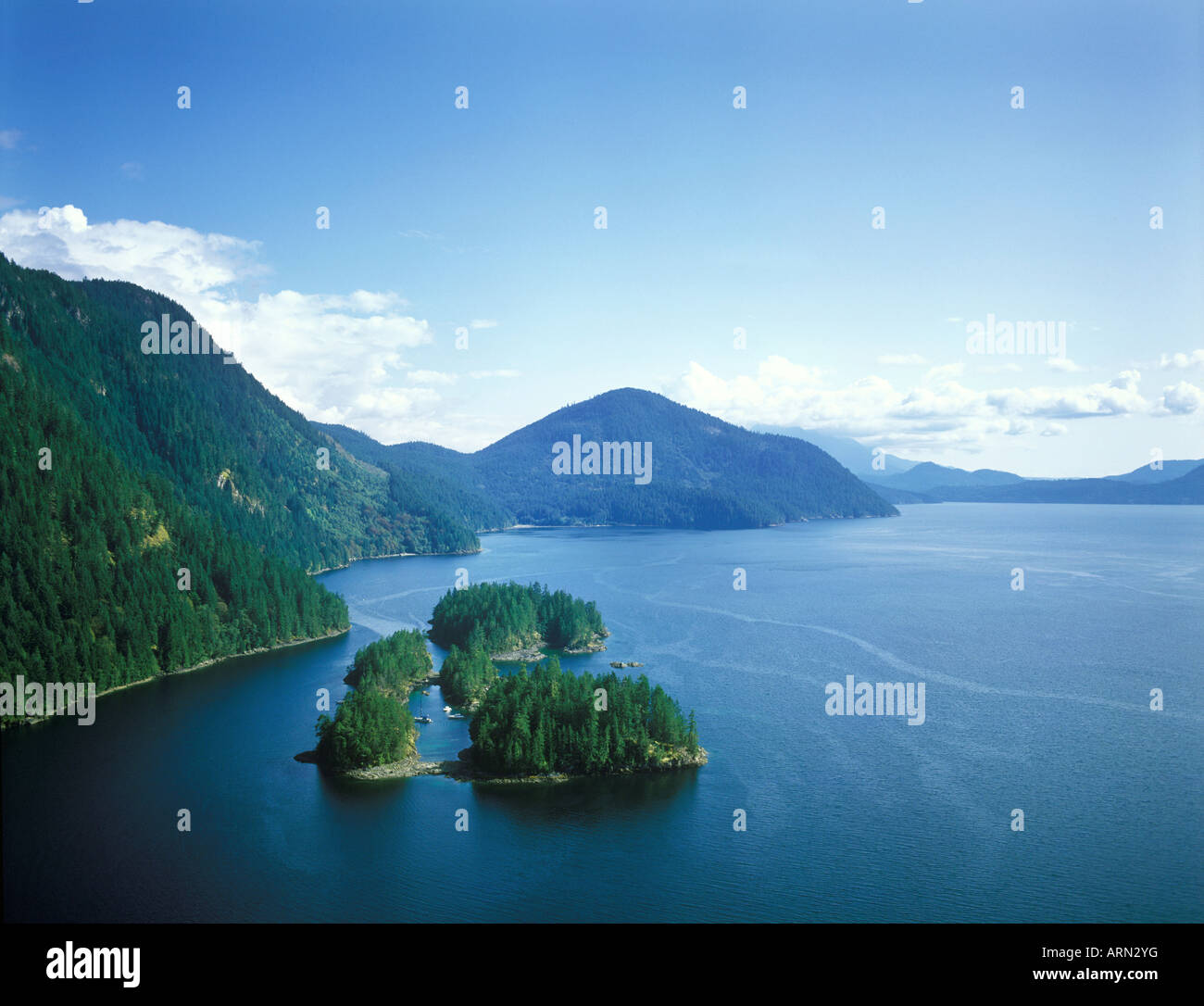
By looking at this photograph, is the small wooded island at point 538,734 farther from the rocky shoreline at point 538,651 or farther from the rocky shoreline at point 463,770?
the rocky shoreline at point 538,651

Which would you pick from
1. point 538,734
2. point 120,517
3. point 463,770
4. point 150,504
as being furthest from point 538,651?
point 150,504

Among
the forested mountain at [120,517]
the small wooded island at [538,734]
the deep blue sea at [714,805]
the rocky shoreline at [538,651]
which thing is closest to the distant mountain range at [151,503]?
the forested mountain at [120,517]

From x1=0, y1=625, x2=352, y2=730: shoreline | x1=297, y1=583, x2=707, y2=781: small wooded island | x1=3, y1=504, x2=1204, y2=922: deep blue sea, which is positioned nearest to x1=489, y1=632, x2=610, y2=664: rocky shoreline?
x1=3, y1=504, x2=1204, y2=922: deep blue sea

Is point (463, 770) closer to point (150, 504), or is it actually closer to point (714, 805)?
point (714, 805)
